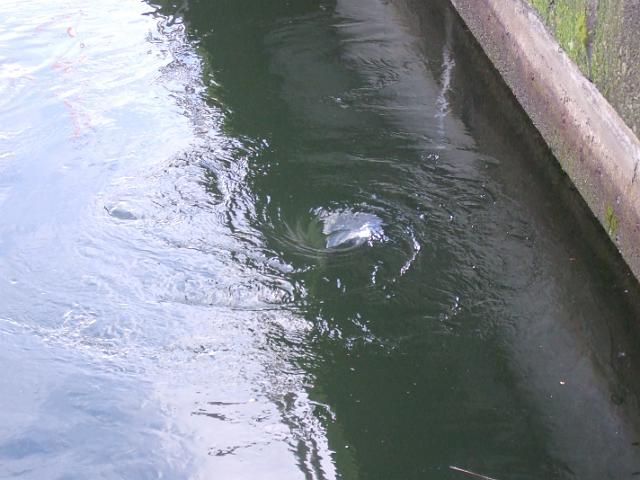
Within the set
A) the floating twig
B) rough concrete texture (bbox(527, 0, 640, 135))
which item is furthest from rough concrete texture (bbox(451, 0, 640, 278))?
the floating twig

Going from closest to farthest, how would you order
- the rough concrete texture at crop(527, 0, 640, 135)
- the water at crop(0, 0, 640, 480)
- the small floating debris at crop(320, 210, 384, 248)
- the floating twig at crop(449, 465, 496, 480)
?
the floating twig at crop(449, 465, 496, 480), the water at crop(0, 0, 640, 480), the rough concrete texture at crop(527, 0, 640, 135), the small floating debris at crop(320, 210, 384, 248)

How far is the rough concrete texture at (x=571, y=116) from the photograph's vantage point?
14.5 feet

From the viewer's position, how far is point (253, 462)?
11.0 ft

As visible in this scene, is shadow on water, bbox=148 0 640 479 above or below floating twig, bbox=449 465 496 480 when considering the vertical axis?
above

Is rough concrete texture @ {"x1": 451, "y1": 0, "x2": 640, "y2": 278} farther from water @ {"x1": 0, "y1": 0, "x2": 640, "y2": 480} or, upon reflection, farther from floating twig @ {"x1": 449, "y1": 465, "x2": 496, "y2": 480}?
floating twig @ {"x1": 449, "y1": 465, "x2": 496, "y2": 480}

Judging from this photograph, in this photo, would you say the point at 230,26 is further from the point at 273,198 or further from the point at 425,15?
the point at 273,198

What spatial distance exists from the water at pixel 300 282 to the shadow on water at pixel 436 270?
14mm

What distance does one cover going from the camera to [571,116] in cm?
511

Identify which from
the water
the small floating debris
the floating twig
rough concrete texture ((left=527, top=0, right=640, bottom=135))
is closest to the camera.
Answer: the floating twig

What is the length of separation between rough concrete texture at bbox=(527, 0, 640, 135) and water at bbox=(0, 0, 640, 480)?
→ 27.1 inches

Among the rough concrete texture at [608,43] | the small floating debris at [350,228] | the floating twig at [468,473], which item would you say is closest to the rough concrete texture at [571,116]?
the rough concrete texture at [608,43]

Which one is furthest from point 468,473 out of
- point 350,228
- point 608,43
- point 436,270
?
point 608,43

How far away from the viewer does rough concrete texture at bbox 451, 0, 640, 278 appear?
442 centimetres

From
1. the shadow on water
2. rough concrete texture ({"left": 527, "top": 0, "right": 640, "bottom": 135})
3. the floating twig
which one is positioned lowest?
the floating twig
